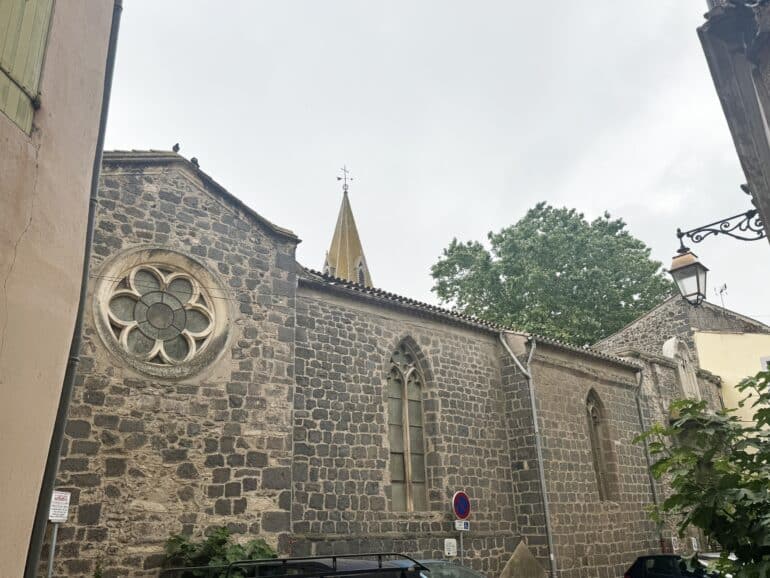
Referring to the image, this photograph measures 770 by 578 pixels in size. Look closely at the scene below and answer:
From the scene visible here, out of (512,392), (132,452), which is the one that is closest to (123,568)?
(132,452)

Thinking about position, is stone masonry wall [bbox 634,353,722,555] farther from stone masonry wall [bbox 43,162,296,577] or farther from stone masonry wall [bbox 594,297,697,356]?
stone masonry wall [bbox 43,162,296,577]

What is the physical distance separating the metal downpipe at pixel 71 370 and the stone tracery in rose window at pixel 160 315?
140 inches

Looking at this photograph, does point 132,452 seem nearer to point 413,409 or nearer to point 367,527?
point 367,527

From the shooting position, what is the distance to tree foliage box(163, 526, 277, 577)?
26.7 ft

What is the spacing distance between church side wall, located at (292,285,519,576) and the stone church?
0.04 metres

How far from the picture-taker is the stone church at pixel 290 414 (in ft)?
27.6

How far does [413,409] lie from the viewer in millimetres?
12945

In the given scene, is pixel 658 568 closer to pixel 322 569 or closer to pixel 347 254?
pixel 322 569

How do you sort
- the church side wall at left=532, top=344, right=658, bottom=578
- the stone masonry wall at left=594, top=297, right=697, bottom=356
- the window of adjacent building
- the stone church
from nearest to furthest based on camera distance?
the window of adjacent building → the stone church → the church side wall at left=532, top=344, right=658, bottom=578 → the stone masonry wall at left=594, top=297, right=697, bottom=356

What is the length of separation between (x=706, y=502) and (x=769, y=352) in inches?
870

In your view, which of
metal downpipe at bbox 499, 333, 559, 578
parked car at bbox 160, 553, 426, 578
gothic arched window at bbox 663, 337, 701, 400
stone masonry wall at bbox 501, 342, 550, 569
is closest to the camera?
parked car at bbox 160, 553, 426, 578

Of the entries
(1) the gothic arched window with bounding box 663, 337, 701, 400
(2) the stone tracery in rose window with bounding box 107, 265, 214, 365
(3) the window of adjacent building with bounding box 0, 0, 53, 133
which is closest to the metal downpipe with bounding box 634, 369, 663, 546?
(1) the gothic arched window with bounding box 663, 337, 701, 400

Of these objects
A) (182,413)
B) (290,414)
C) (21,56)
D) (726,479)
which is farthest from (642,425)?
(21,56)

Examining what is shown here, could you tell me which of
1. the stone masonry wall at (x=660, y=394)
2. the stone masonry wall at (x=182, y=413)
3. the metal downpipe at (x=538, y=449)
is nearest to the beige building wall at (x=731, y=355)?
the stone masonry wall at (x=660, y=394)
